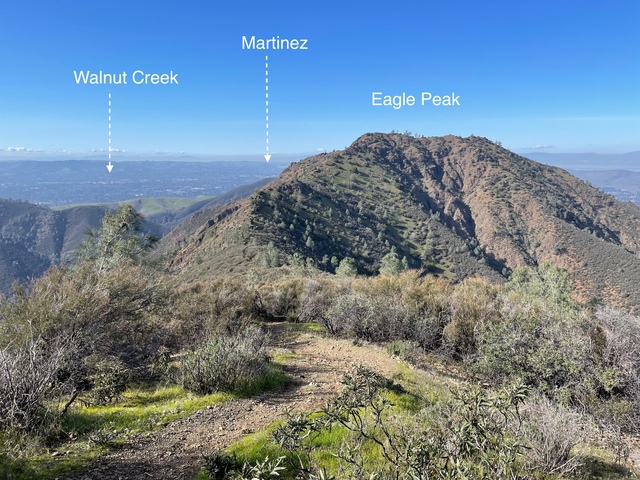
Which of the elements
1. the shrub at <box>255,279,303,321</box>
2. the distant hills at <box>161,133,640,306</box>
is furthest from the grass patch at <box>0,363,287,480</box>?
the distant hills at <box>161,133,640,306</box>

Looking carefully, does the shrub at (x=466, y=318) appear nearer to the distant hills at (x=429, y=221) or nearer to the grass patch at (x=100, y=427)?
the grass patch at (x=100, y=427)

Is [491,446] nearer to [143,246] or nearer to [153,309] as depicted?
[153,309]

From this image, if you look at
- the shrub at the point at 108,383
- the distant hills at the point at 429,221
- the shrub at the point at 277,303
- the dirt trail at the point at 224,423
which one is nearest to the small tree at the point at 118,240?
the shrub at the point at 277,303

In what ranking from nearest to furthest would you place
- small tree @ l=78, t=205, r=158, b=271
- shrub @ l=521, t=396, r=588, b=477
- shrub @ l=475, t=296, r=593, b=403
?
shrub @ l=521, t=396, r=588, b=477 → shrub @ l=475, t=296, r=593, b=403 → small tree @ l=78, t=205, r=158, b=271

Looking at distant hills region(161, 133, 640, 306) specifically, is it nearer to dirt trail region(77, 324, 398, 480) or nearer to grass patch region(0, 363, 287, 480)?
dirt trail region(77, 324, 398, 480)

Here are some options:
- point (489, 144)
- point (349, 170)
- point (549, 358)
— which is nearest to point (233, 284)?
point (549, 358)
